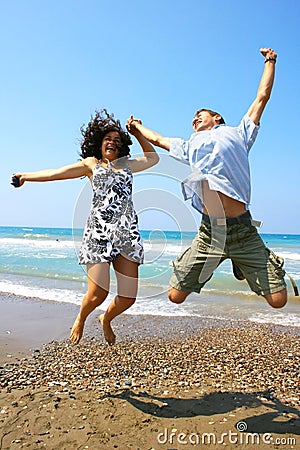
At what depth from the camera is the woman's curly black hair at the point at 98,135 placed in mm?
5277

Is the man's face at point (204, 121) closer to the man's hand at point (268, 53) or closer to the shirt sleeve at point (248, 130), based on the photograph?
the shirt sleeve at point (248, 130)

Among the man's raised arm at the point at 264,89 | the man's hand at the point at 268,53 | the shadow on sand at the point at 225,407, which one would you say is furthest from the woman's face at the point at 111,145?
the shadow on sand at the point at 225,407

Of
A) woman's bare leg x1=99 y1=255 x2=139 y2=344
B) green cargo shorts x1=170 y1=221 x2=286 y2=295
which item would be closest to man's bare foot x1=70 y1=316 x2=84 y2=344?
woman's bare leg x1=99 y1=255 x2=139 y2=344

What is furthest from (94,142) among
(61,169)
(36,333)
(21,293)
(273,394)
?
(21,293)

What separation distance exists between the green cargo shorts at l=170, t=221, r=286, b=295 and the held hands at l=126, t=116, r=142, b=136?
4.46 feet

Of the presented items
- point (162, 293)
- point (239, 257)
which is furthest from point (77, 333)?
point (162, 293)

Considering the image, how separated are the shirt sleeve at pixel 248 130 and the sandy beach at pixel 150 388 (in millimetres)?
2906

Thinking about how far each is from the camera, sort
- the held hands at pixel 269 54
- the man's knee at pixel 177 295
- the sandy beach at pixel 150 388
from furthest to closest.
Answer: the man's knee at pixel 177 295
the held hands at pixel 269 54
the sandy beach at pixel 150 388

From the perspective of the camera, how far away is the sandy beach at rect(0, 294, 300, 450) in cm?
426

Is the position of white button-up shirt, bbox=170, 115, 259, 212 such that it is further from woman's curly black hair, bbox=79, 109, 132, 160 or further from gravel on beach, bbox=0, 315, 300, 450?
gravel on beach, bbox=0, 315, 300, 450

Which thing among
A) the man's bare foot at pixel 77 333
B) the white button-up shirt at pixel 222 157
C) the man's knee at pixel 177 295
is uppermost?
the white button-up shirt at pixel 222 157

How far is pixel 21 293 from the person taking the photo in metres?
13.0

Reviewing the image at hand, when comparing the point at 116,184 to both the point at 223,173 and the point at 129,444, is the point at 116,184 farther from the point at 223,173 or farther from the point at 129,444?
the point at 129,444

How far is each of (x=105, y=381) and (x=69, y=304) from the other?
5806 mm
